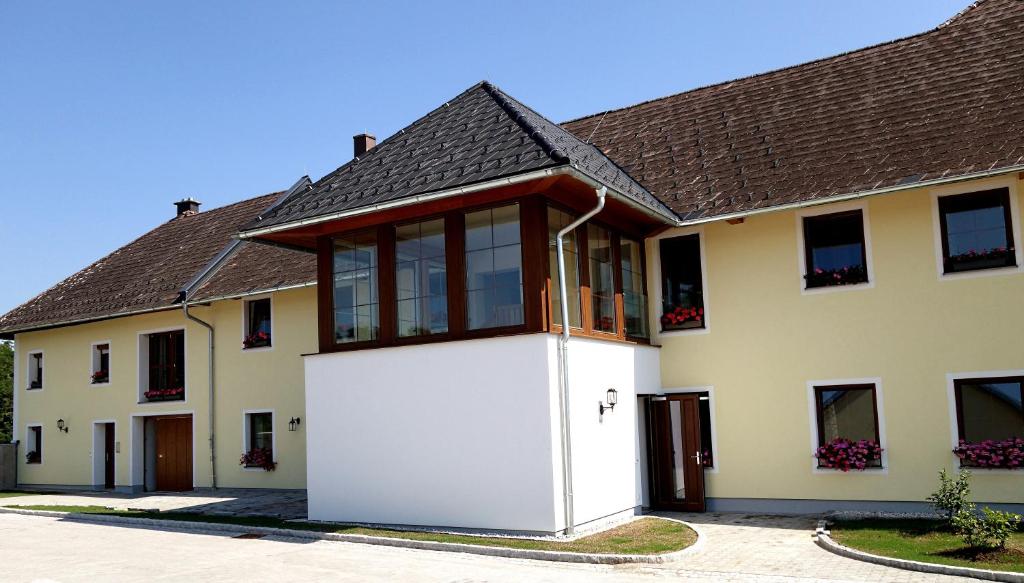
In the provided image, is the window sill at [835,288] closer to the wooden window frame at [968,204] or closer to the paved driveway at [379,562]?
the wooden window frame at [968,204]

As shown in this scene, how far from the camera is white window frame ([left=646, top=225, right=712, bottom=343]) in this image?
50.5 feet

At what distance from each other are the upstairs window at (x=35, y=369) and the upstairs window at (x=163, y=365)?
475 centimetres

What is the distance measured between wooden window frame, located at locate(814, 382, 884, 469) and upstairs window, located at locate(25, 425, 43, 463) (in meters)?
20.7

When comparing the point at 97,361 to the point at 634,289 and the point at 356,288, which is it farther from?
the point at 634,289

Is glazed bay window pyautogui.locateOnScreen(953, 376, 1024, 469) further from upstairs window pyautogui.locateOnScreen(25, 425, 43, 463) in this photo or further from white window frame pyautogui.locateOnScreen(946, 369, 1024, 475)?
upstairs window pyautogui.locateOnScreen(25, 425, 43, 463)

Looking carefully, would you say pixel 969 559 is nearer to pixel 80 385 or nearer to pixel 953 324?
pixel 953 324

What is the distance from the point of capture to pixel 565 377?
12.6 meters

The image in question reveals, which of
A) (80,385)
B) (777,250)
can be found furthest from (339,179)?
(80,385)

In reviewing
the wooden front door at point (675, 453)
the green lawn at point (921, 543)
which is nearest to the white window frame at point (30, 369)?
the wooden front door at point (675, 453)

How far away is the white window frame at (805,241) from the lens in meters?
14.0

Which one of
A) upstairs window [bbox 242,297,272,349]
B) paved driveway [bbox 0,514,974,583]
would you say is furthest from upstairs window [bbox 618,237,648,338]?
upstairs window [bbox 242,297,272,349]

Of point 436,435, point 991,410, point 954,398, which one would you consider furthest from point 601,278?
point 991,410

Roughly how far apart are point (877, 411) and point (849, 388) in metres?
0.56

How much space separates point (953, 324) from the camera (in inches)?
526
